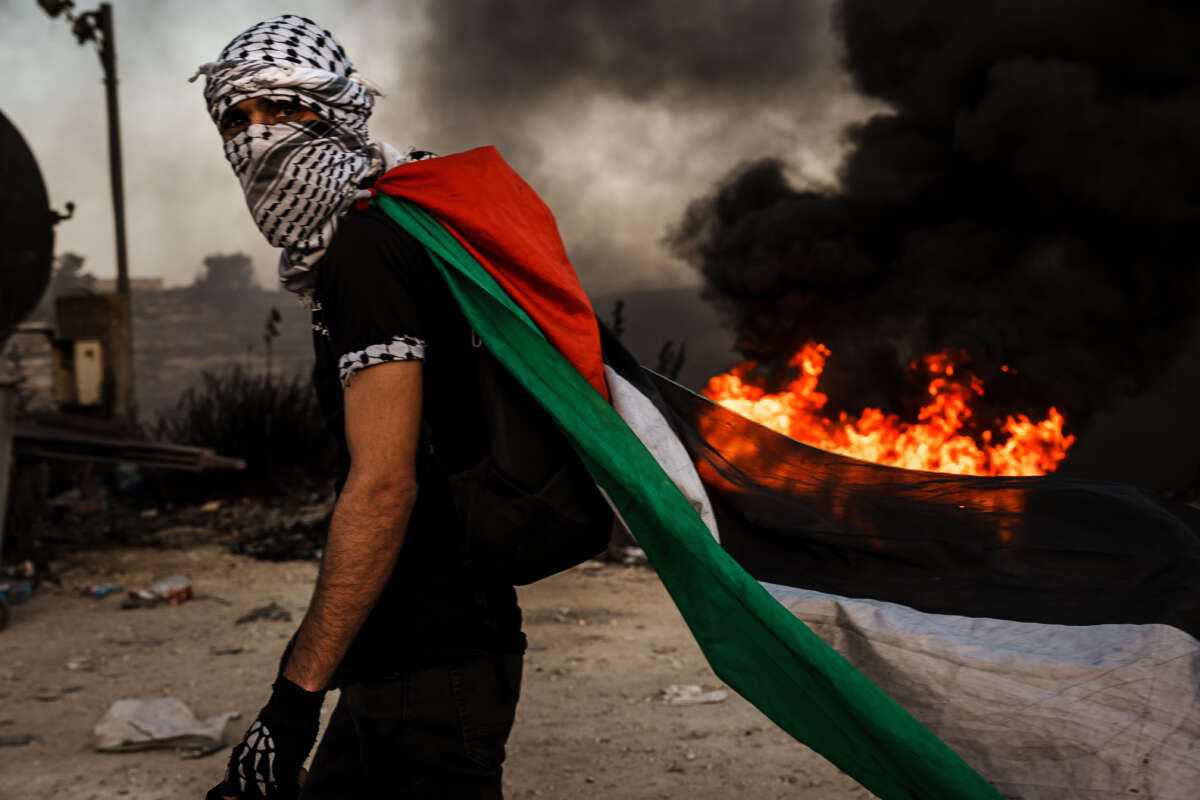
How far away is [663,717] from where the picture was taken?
3.79 metres

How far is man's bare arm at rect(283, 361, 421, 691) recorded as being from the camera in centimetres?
139

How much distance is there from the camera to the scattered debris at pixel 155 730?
3521 mm

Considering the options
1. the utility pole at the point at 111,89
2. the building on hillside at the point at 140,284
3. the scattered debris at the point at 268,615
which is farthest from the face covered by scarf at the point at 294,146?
the building on hillside at the point at 140,284

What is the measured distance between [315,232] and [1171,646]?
1509mm

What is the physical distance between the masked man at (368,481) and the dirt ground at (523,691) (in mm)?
1758

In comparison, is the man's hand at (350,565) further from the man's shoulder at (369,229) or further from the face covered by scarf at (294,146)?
the face covered by scarf at (294,146)

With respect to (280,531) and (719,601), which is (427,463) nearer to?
(719,601)

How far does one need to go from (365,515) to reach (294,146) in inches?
27.3

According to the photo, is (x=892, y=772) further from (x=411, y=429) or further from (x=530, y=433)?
(x=411, y=429)

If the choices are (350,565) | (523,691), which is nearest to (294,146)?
(350,565)

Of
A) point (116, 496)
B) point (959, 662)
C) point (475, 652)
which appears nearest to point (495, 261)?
point (475, 652)

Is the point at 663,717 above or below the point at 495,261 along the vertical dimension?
below

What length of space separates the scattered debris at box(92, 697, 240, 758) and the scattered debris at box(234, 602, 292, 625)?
1.58m

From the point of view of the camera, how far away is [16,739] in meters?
3.65
